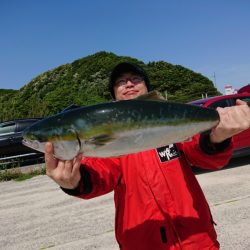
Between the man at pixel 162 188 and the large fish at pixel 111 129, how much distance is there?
293mm

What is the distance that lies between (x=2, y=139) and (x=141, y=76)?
13.6 meters

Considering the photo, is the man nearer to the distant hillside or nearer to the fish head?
the fish head

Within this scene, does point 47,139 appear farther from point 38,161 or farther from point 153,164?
point 38,161

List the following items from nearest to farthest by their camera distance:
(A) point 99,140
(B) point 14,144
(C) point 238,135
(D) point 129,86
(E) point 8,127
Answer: (A) point 99,140 → (D) point 129,86 → (C) point 238,135 → (B) point 14,144 → (E) point 8,127

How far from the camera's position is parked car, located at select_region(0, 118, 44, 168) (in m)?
15.3

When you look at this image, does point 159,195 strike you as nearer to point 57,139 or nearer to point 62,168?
point 62,168

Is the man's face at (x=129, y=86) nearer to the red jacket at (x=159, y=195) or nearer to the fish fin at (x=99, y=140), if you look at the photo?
the red jacket at (x=159, y=195)

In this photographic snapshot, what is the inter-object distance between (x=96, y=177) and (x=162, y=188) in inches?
16.5

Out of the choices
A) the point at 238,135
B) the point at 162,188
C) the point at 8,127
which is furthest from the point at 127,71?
the point at 8,127

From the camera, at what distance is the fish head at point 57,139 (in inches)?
77.3

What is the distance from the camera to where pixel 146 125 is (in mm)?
2029

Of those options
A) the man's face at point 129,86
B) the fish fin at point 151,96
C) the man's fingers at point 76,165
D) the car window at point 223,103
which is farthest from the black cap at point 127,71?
the car window at point 223,103

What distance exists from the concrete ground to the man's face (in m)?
2.96

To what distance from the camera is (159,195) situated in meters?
2.39
